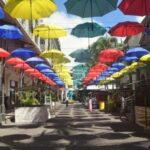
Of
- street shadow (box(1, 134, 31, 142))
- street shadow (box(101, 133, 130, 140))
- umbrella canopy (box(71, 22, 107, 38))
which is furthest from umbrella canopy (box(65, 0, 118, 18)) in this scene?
street shadow (box(1, 134, 31, 142))

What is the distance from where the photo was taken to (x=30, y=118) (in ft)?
79.4

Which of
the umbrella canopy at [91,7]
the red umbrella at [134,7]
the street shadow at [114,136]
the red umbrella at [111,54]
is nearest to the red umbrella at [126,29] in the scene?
the umbrella canopy at [91,7]

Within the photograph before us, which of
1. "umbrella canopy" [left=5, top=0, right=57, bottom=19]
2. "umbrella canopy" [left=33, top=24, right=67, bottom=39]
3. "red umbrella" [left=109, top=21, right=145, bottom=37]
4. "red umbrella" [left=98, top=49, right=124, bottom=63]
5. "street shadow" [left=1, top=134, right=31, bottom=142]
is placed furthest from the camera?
"red umbrella" [left=98, top=49, right=124, bottom=63]

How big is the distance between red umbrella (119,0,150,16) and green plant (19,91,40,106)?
10.5 metres

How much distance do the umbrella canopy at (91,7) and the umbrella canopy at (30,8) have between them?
134 centimetres

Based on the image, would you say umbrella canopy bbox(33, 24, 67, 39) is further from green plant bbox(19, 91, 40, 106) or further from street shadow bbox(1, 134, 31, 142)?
street shadow bbox(1, 134, 31, 142)

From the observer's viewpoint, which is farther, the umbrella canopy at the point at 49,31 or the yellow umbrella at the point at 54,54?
the yellow umbrella at the point at 54,54

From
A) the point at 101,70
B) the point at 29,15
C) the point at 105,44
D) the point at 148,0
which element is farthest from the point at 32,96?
the point at 105,44

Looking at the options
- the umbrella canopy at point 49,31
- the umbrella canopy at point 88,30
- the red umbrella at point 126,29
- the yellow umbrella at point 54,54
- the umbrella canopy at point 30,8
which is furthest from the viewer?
the yellow umbrella at point 54,54

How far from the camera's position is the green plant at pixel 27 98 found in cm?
2550

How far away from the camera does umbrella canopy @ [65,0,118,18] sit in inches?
691

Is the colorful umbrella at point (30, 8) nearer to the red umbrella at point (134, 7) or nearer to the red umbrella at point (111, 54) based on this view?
the red umbrella at point (134, 7)

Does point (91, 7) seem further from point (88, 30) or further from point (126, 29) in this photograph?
point (88, 30)

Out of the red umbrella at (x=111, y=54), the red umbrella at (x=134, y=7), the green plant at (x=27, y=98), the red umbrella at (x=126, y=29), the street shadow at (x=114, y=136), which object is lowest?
the street shadow at (x=114, y=136)
